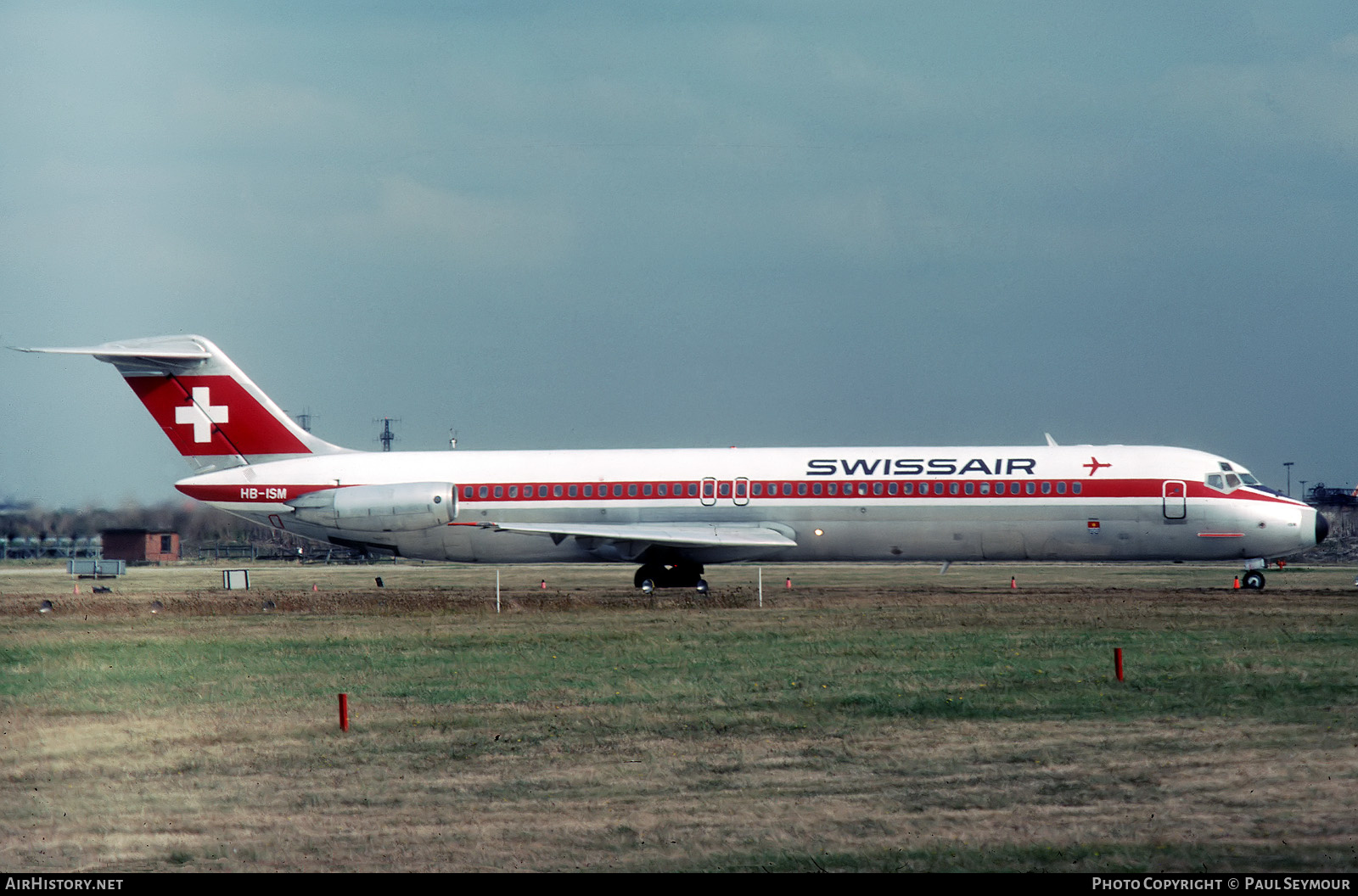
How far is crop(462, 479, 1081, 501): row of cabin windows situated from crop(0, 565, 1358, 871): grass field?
7.68 metres

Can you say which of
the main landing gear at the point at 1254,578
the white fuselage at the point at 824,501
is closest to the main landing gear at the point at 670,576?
the white fuselage at the point at 824,501

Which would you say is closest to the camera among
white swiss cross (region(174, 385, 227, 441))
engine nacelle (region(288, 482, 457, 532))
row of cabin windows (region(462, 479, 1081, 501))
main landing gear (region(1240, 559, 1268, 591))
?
row of cabin windows (region(462, 479, 1081, 501))

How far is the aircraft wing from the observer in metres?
36.8

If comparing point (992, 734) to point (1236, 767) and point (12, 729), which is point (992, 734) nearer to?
point (1236, 767)

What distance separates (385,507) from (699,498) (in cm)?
867

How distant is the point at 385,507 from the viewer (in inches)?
1495

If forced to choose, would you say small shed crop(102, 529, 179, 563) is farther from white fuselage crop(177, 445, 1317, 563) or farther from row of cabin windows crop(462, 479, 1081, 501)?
row of cabin windows crop(462, 479, 1081, 501)

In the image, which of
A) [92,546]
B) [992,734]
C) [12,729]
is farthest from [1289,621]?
[92,546]

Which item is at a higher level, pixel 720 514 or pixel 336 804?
pixel 720 514

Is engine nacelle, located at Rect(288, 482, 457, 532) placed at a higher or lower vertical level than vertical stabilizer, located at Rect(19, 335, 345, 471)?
lower

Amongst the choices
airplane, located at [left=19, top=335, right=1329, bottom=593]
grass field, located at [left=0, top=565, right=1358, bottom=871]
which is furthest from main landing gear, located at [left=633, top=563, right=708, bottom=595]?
grass field, located at [left=0, top=565, right=1358, bottom=871]

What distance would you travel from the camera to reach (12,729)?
16.4m
